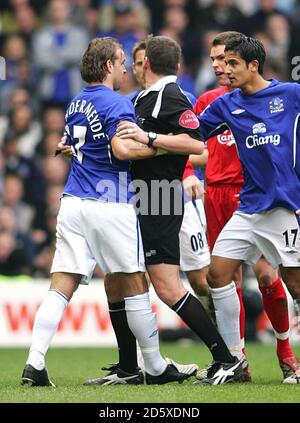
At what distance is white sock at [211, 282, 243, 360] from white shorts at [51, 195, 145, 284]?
79 centimetres

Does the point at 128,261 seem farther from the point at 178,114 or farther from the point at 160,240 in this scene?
the point at 178,114

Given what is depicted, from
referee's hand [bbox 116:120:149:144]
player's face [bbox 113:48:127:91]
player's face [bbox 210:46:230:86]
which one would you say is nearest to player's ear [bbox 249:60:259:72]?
player's face [bbox 210:46:230:86]

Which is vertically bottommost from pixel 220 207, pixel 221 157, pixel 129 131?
pixel 220 207

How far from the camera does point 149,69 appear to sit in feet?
24.7

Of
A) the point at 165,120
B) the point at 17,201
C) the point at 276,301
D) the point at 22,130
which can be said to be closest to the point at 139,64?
the point at 165,120

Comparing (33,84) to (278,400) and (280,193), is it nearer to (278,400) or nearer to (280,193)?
(280,193)

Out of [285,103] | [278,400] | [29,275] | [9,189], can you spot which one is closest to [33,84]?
[9,189]

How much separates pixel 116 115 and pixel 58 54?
29.4 ft

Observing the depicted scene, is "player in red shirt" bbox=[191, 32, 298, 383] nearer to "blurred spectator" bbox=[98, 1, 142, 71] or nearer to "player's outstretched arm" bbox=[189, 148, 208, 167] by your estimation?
"player's outstretched arm" bbox=[189, 148, 208, 167]

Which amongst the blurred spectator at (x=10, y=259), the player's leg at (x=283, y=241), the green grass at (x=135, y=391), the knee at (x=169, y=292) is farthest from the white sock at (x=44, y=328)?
the blurred spectator at (x=10, y=259)

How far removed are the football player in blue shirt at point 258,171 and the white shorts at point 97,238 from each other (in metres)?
0.80

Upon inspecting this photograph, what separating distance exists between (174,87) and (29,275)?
6890 millimetres

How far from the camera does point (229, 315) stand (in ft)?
25.6

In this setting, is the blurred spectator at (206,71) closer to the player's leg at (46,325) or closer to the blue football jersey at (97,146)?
the blue football jersey at (97,146)
